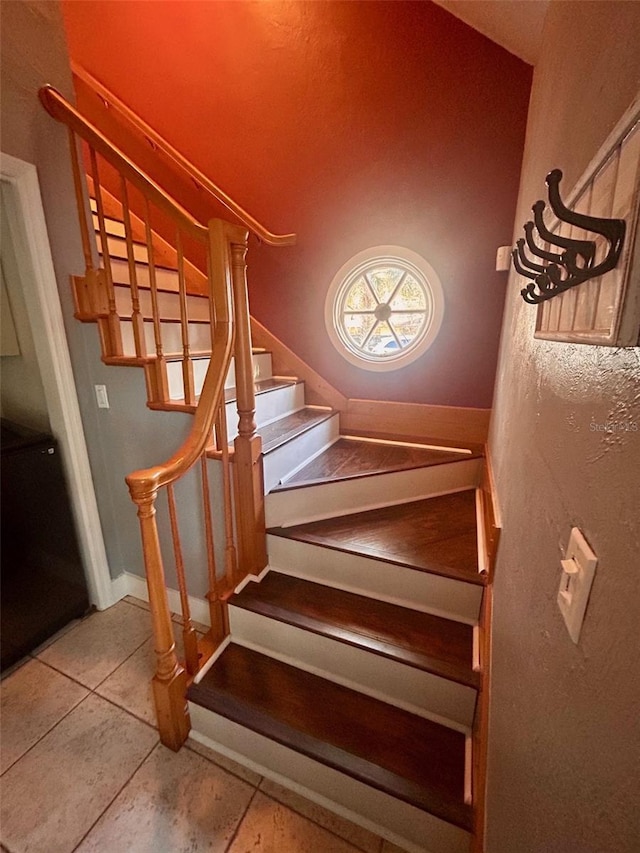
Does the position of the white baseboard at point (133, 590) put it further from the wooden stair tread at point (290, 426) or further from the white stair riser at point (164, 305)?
the white stair riser at point (164, 305)

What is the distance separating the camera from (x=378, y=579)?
4.94 ft

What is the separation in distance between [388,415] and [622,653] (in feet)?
7.23

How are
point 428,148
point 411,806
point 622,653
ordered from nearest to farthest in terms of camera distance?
point 622,653 → point 411,806 → point 428,148

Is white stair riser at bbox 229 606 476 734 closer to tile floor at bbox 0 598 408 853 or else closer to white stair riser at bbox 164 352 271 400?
tile floor at bbox 0 598 408 853

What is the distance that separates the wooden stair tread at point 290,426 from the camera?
6.01ft

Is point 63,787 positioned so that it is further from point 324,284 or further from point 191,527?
point 324,284

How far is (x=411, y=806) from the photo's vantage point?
3.38ft

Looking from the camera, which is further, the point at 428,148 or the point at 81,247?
the point at 428,148

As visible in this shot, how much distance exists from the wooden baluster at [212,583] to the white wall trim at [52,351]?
786 mm

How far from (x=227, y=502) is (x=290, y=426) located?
2.63 feet

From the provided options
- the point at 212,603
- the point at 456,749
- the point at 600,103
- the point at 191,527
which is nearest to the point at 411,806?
the point at 456,749

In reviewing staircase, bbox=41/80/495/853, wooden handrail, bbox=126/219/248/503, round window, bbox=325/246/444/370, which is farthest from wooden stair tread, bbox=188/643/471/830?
round window, bbox=325/246/444/370

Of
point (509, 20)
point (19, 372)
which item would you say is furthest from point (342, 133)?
point (19, 372)

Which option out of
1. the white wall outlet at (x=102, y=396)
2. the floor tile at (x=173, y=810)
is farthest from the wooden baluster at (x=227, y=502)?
the white wall outlet at (x=102, y=396)
